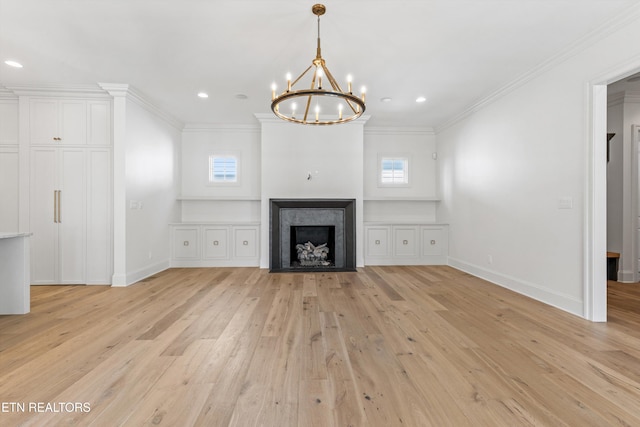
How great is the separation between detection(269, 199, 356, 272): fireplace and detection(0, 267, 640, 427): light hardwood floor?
1.75 m

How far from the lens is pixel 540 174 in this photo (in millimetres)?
3520

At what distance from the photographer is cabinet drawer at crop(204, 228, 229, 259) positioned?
18.8 ft

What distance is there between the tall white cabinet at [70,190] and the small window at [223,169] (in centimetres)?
209

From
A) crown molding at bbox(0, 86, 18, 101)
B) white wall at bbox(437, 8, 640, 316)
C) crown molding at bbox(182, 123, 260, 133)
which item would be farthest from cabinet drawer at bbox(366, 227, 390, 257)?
crown molding at bbox(0, 86, 18, 101)

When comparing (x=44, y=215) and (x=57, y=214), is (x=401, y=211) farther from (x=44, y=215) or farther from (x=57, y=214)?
(x=44, y=215)

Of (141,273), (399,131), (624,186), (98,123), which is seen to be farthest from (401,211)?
(98,123)

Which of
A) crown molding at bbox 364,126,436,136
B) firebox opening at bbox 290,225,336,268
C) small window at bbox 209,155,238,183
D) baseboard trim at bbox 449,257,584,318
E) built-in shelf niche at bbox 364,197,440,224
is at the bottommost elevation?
baseboard trim at bbox 449,257,584,318

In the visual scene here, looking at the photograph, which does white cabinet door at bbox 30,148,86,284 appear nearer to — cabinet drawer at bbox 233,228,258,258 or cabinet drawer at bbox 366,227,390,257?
cabinet drawer at bbox 233,228,258,258

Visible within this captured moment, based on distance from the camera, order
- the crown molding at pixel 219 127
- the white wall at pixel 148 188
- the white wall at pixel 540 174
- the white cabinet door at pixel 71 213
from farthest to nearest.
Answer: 1. the crown molding at pixel 219 127
2. the white wall at pixel 148 188
3. the white cabinet door at pixel 71 213
4. the white wall at pixel 540 174

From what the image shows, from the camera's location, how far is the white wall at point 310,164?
219 inches

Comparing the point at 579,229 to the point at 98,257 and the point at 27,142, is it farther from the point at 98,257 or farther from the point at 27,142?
the point at 27,142

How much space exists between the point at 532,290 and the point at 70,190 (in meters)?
6.28

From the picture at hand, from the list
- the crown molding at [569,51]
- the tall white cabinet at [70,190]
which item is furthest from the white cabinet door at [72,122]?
the crown molding at [569,51]

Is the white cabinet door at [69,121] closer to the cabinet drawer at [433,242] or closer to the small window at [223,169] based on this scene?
the small window at [223,169]
